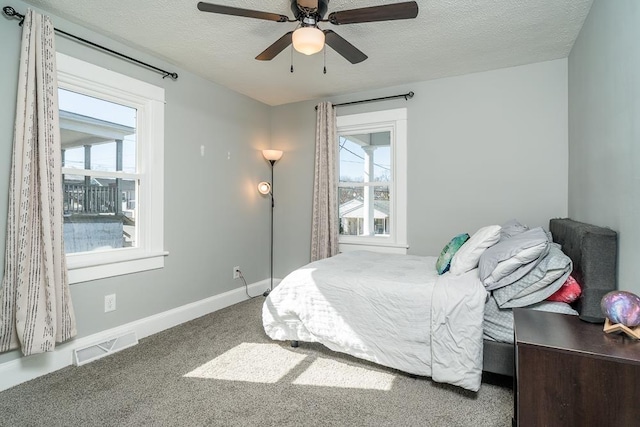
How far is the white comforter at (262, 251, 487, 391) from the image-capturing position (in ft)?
6.49

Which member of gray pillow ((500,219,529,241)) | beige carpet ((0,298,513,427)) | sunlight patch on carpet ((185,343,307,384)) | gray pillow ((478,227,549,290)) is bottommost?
beige carpet ((0,298,513,427))

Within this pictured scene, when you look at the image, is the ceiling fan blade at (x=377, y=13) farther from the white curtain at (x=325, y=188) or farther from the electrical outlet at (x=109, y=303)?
the electrical outlet at (x=109, y=303)

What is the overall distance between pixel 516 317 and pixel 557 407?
0.45 metres

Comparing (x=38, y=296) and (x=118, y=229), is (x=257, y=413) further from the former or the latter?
(x=118, y=229)

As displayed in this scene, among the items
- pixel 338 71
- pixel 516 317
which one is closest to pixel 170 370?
pixel 516 317

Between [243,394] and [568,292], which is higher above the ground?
[568,292]

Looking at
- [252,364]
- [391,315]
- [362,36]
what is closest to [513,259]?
[391,315]

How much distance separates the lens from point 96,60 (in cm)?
263

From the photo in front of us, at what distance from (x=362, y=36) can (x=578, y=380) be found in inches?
99.8

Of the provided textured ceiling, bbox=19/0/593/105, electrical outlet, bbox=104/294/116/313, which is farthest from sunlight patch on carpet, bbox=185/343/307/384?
textured ceiling, bbox=19/0/593/105

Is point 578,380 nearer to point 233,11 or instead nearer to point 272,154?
point 233,11

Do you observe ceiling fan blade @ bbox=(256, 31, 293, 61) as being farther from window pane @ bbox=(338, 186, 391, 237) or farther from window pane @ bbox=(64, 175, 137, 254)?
window pane @ bbox=(338, 186, 391, 237)

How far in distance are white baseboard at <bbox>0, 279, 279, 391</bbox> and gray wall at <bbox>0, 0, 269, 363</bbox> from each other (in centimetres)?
6

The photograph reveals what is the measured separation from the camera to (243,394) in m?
2.03
